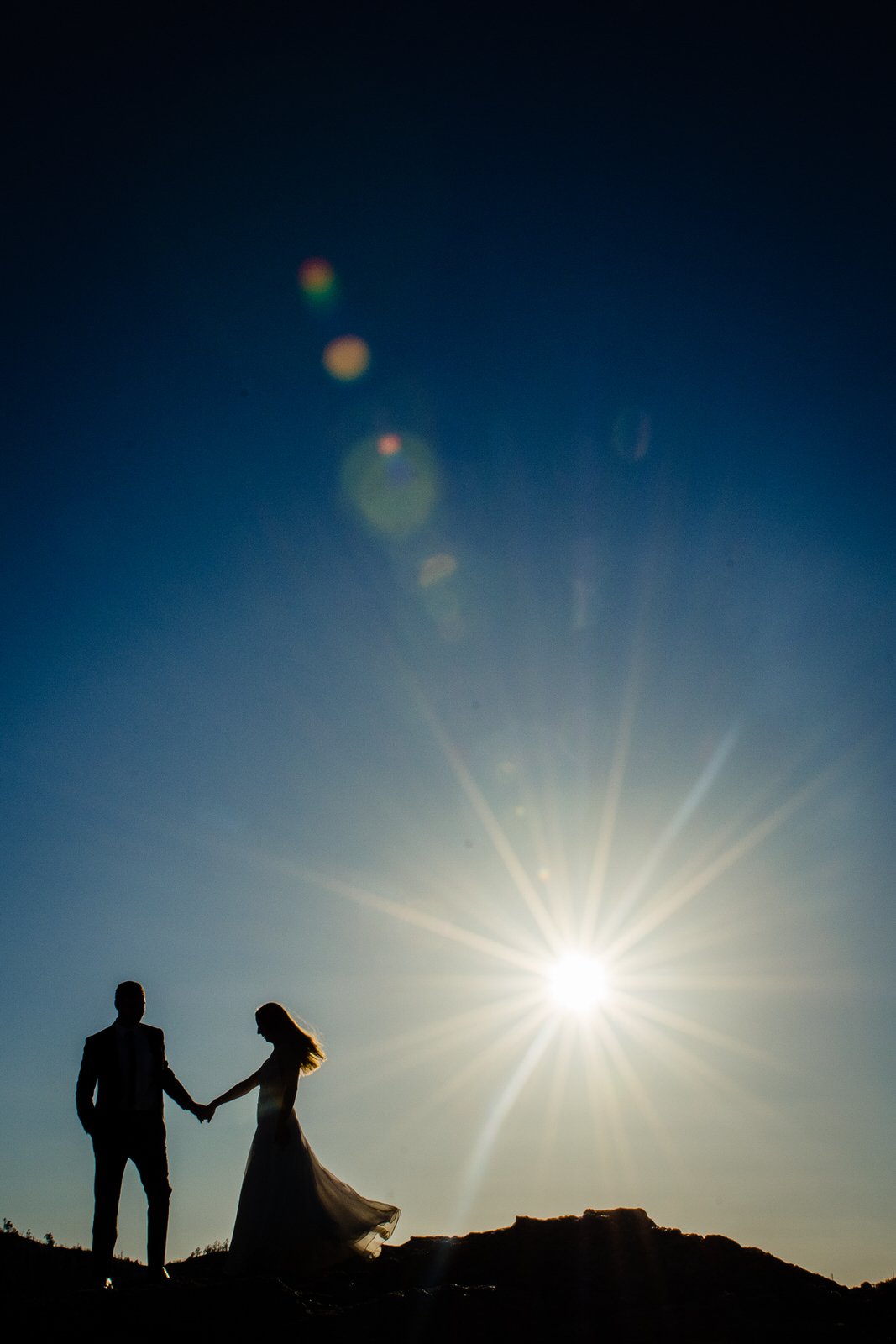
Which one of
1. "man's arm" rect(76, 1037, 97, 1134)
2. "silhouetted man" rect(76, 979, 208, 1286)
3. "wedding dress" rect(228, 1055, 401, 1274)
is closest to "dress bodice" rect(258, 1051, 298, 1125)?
"wedding dress" rect(228, 1055, 401, 1274)

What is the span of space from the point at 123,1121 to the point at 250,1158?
1.79 metres

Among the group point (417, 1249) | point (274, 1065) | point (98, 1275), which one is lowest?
point (98, 1275)

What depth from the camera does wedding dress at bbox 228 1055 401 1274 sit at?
919 cm

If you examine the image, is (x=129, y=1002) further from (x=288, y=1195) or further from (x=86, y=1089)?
(x=288, y=1195)

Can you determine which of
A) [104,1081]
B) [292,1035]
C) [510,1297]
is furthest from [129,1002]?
[510,1297]

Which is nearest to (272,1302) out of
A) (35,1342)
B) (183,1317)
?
(183,1317)

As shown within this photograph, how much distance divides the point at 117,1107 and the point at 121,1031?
610 mm

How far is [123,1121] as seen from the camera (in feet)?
27.6

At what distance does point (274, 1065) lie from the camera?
32.7 feet

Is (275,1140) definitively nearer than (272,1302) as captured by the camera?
No

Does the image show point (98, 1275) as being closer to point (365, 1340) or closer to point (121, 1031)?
point (121, 1031)

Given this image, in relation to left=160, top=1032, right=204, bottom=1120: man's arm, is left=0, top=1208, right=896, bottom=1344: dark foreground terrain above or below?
below

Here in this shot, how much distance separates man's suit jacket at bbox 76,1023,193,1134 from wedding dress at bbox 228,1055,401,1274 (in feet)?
4.66

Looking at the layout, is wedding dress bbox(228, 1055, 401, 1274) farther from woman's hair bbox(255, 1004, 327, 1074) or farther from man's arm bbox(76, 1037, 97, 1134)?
man's arm bbox(76, 1037, 97, 1134)
